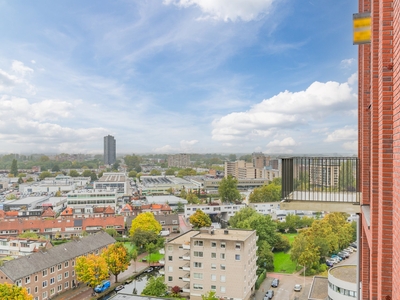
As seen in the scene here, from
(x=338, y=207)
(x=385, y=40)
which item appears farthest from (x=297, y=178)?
(x=385, y=40)

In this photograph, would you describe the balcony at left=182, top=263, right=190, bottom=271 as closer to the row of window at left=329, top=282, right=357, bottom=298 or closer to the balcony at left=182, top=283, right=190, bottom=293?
the balcony at left=182, top=283, right=190, bottom=293

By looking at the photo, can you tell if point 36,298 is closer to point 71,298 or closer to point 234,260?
point 71,298

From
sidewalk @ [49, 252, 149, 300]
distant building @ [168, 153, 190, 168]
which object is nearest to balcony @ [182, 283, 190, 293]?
sidewalk @ [49, 252, 149, 300]

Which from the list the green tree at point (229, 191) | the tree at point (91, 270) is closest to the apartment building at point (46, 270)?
the tree at point (91, 270)

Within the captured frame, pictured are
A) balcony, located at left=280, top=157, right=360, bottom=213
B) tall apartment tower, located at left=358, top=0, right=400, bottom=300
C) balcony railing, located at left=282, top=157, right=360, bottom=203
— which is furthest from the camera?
balcony railing, located at left=282, top=157, right=360, bottom=203

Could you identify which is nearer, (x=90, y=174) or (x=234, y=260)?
(x=234, y=260)

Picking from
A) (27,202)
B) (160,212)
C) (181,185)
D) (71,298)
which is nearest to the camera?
(71,298)
